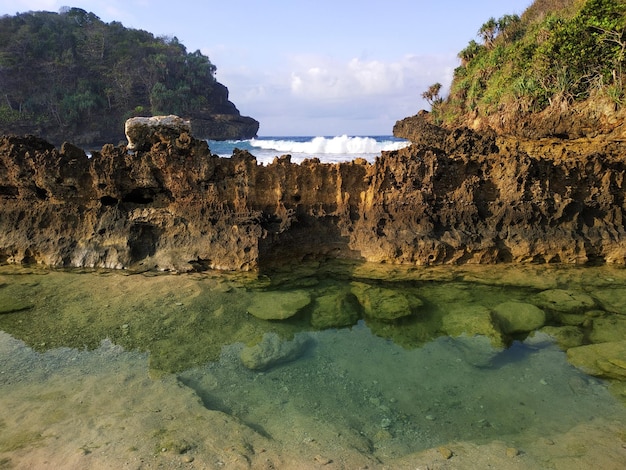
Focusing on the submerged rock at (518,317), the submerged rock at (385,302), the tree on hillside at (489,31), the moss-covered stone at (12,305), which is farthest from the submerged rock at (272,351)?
the tree on hillside at (489,31)

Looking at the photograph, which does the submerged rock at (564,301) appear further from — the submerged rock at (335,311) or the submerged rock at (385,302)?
the submerged rock at (335,311)

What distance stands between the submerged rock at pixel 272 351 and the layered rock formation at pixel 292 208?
2.59 metres

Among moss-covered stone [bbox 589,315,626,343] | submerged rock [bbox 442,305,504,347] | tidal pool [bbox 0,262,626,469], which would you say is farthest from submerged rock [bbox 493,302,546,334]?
moss-covered stone [bbox 589,315,626,343]

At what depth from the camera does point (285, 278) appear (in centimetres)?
711

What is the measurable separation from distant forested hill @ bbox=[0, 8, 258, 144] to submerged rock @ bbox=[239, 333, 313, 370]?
5710 centimetres

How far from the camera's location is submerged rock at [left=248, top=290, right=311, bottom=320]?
18.3 feet

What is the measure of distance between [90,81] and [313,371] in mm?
67108

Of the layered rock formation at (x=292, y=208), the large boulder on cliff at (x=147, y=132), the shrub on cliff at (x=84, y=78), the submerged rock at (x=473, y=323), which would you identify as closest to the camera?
the submerged rock at (x=473, y=323)

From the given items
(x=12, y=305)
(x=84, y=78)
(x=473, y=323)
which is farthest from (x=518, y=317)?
(x=84, y=78)

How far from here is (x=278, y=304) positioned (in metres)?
5.86

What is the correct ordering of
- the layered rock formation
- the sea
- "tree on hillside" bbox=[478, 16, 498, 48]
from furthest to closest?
"tree on hillside" bbox=[478, 16, 498, 48]
the layered rock formation
the sea

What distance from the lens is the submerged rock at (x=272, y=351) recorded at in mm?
4465

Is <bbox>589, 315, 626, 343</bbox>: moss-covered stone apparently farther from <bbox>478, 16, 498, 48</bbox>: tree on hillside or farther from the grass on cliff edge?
<bbox>478, 16, 498, 48</bbox>: tree on hillside

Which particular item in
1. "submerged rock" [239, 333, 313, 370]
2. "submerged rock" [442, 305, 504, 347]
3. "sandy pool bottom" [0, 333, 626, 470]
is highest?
"submerged rock" [442, 305, 504, 347]
